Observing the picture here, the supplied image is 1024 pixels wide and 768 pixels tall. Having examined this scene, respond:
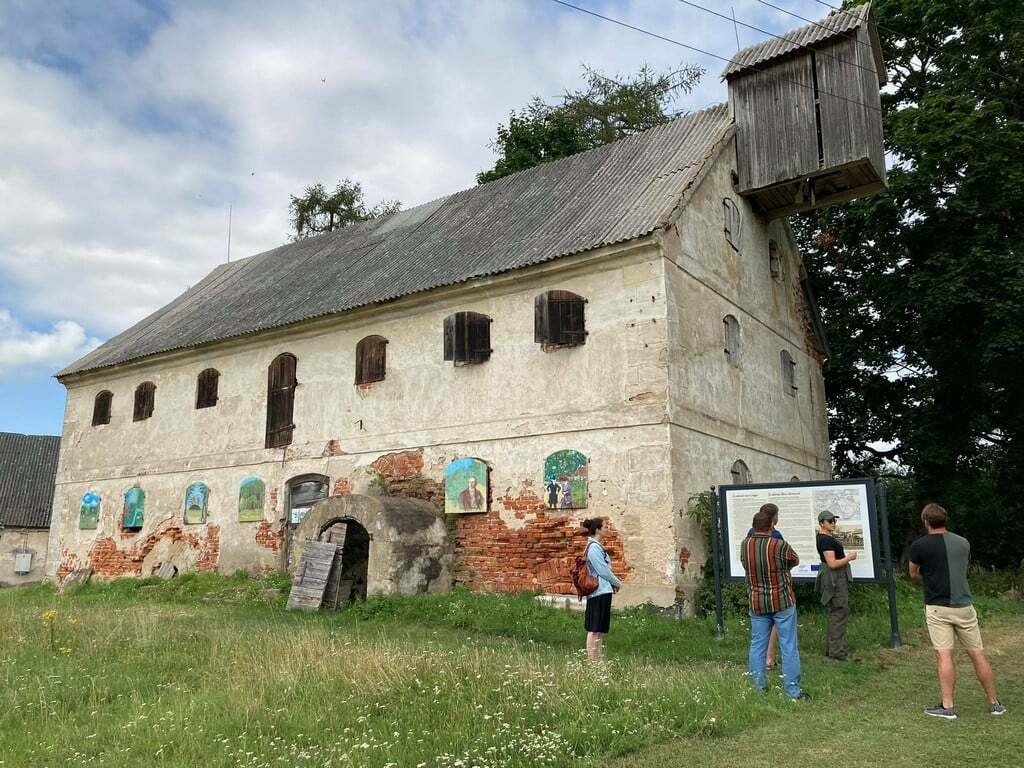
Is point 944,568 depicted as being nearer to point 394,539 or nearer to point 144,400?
point 394,539

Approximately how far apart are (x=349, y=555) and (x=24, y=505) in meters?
24.7

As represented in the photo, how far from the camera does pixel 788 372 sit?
18766 mm

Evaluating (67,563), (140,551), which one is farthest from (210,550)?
(67,563)

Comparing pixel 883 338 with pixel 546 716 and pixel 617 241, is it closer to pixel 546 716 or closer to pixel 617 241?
pixel 617 241

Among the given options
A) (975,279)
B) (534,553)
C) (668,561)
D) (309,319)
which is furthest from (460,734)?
(975,279)

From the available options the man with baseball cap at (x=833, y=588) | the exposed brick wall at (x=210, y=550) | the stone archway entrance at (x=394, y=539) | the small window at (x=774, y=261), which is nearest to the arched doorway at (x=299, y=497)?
the stone archway entrance at (x=394, y=539)

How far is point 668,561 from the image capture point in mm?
12766

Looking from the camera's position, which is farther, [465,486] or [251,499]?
[251,499]

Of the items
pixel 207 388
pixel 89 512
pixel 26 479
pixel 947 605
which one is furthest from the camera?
pixel 26 479

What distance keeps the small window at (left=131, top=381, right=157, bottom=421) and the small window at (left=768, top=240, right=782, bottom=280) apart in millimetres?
15452

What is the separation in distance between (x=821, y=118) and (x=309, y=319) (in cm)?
1131

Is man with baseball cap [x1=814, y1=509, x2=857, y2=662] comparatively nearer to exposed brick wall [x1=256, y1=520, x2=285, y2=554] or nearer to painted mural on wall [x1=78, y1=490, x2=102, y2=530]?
exposed brick wall [x1=256, y1=520, x2=285, y2=554]

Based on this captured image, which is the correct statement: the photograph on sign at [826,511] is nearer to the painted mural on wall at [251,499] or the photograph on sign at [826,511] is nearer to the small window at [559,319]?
the small window at [559,319]

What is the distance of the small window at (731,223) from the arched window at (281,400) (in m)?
9.64
